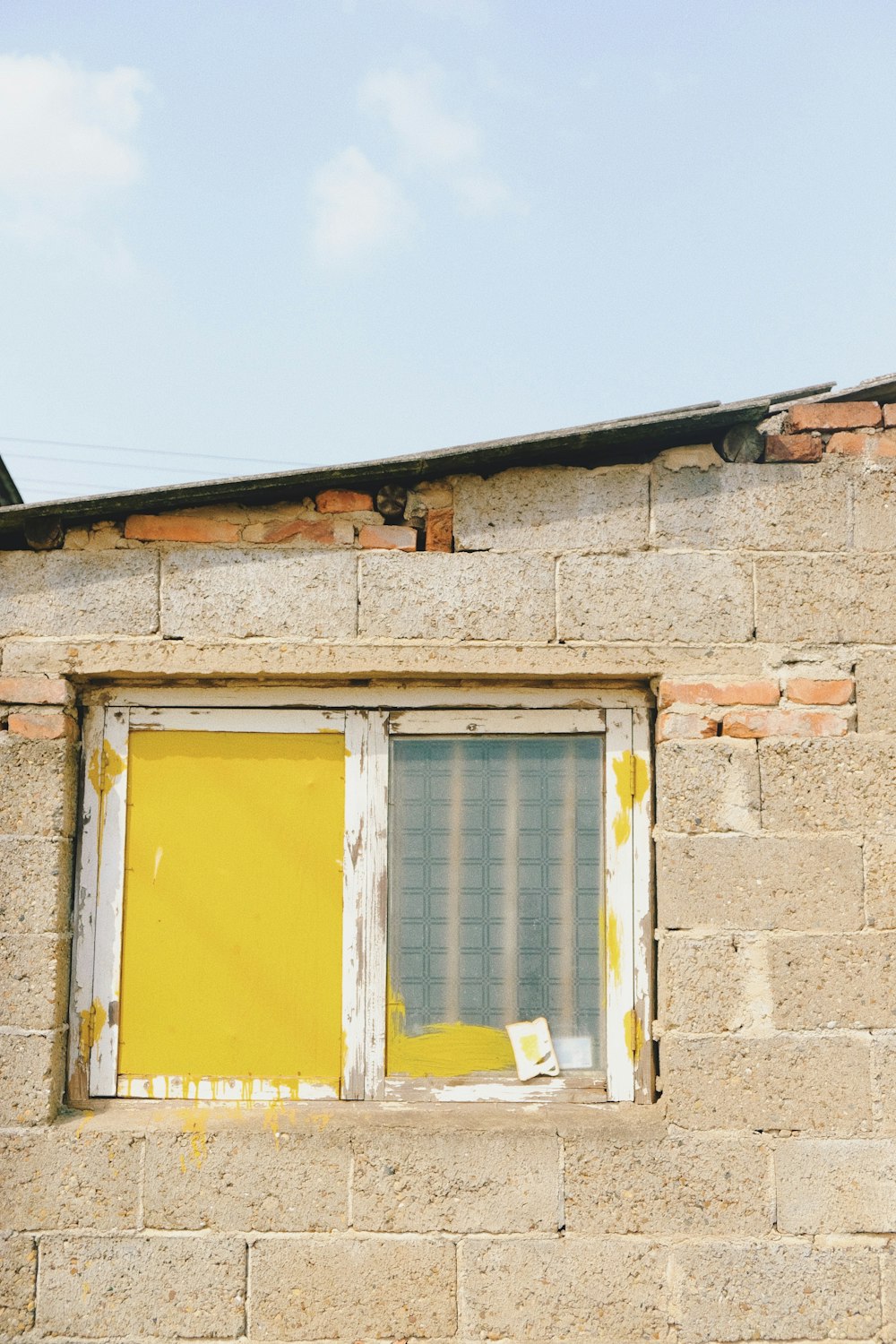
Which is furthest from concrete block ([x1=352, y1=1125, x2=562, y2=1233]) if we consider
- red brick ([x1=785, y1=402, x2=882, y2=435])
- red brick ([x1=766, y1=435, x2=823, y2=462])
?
red brick ([x1=785, y1=402, x2=882, y2=435])

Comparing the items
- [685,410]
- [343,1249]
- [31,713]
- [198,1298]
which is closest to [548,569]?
[685,410]

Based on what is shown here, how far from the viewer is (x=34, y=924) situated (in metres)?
3.12

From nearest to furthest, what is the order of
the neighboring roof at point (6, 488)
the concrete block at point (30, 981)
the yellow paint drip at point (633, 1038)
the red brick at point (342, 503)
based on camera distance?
the concrete block at point (30, 981)
the yellow paint drip at point (633, 1038)
the red brick at point (342, 503)
the neighboring roof at point (6, 488)

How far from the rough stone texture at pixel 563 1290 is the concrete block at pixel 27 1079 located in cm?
127

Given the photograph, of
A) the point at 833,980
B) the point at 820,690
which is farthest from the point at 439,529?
the point at 833,980

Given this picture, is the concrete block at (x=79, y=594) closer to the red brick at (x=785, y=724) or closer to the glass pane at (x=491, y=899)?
the glass pane at (x=491, y=899)

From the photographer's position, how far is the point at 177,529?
130 inches

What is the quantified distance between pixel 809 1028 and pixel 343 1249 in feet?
4.81

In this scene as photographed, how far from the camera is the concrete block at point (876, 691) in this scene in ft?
10.4

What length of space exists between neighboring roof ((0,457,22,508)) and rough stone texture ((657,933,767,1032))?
3.00m

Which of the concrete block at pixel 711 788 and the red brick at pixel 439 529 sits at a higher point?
the red brick at pixel 439 529

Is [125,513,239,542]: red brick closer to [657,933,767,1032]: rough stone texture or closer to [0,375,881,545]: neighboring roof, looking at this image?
[0,375,881,545]: neighboring roof

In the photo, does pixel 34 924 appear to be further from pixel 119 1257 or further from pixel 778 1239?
pixel 778 1239

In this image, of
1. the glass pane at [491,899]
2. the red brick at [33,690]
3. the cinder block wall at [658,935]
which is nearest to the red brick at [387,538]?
the cinder block wall at [658,935]
